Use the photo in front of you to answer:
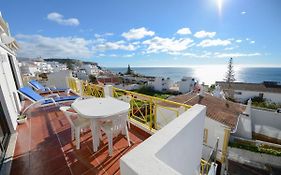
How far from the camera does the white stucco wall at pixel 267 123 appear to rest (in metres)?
11.7

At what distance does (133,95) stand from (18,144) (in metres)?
2.78

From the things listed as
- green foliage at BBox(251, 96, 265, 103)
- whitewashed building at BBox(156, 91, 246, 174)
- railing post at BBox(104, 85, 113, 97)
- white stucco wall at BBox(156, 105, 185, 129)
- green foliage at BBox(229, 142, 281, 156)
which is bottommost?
green foliage at BBox(251, 96, 265, 103)

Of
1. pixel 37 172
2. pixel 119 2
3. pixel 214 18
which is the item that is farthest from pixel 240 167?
pixel 119 2

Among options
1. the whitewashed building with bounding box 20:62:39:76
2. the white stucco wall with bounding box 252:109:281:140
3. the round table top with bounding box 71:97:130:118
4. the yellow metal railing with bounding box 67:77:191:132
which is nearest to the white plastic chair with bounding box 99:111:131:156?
the round table top with bounding box 71:97:130:118

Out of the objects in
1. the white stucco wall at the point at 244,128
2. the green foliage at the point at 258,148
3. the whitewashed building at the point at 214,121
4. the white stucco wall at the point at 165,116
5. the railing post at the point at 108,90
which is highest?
the railing post at the point at 108,90

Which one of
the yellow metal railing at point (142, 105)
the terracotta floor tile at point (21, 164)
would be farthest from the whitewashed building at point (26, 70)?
the terracotta floor tile at point (21, 164)

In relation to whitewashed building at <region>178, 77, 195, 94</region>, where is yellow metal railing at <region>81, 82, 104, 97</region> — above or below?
above

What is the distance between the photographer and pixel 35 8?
5.34 meters

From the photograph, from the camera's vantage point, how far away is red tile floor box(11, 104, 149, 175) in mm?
2117

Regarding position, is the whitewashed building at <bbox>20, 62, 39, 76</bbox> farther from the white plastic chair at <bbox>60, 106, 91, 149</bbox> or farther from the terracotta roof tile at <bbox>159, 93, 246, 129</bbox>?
the terracotta roof tile at <bbox>159, 93, 246, 129</bbox>

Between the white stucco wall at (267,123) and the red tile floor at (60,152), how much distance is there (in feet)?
47.8

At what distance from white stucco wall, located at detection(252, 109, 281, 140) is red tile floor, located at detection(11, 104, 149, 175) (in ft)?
47.8

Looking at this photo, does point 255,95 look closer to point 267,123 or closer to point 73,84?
point 267,123

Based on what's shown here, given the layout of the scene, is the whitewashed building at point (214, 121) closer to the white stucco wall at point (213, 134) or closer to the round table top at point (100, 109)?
the white stucco wall at point (213, 134)
